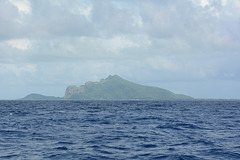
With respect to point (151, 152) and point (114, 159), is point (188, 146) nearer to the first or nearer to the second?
point (151, 152)

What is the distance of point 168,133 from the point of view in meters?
36.9

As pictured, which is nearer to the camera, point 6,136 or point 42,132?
point 6,136

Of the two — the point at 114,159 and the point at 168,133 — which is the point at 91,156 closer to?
the point at 114,159

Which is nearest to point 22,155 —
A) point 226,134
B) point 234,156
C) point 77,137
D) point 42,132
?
point 77,137

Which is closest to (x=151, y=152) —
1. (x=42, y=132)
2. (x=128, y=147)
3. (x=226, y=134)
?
(x=128, y=147)

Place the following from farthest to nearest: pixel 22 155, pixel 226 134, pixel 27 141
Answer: pixel 226 134, pixel 27 141, pixel 22 155

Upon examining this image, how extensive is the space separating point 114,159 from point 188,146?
28.6 ft

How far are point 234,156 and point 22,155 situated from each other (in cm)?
1729

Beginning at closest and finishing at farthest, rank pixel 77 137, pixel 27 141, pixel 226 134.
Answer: pixel 27 141 < pixel 77 137 < pixel 226 134

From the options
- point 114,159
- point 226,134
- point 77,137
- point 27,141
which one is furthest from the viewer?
point 226,134

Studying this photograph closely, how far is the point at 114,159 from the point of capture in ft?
75.3

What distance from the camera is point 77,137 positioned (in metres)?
33.7

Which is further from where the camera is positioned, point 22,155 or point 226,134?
point 226,134

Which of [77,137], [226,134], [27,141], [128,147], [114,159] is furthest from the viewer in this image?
[226,134]
